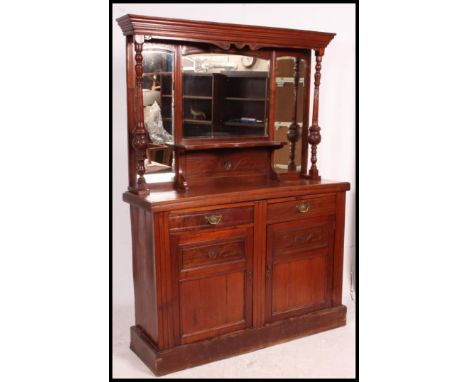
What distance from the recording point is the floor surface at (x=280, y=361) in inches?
112

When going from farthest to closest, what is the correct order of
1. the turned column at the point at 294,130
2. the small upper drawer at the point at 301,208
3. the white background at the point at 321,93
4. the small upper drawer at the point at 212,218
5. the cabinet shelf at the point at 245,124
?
1. the turned column at the point at 294,130
2. the white background at the point at 321,93
3. the cabinet shelf at the point at 245,124
4. the small upper drawer at the point at 301,208
5. the small upper drawer at the point at 212,218

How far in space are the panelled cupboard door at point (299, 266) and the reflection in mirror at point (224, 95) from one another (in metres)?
0.66

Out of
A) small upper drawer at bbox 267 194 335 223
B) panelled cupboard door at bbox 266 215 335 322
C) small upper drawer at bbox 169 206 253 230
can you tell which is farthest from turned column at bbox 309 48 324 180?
small upper drawer at bbox 169 206 253 230

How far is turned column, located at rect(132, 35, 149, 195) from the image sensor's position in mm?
2781

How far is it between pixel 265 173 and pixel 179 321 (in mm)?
1121

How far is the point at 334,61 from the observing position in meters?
3.80

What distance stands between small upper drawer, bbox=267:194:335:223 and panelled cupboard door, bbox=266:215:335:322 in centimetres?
4

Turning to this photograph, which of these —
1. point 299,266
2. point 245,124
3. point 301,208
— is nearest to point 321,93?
point 245,124

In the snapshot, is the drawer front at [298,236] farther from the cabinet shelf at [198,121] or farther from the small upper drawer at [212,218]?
the cabinet shelf at [198,121]

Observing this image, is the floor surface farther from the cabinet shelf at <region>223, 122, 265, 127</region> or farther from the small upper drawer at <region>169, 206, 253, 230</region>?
the cabinet shelf at <region>223, 122, 265, 127</region>

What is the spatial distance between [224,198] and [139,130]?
0.59 meters

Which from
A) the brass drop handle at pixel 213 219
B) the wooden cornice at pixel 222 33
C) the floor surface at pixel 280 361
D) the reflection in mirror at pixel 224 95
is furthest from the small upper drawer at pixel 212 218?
the wooden cornice at pixel 222 33
